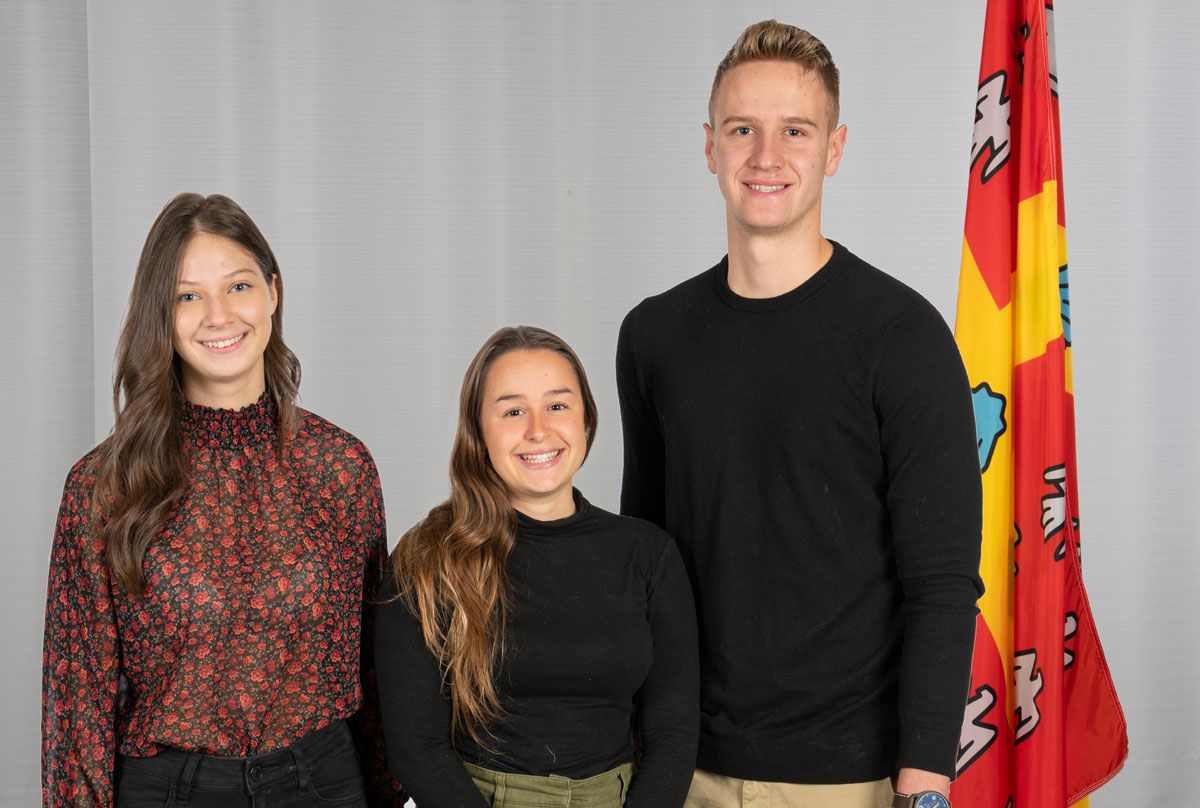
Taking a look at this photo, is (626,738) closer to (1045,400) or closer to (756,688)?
(756,688)

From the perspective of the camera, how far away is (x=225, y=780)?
1.64m

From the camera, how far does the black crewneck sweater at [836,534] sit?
167cm

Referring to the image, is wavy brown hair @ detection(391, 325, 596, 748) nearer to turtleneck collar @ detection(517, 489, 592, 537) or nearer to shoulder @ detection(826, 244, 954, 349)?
turtleneck collar @ detection(517, 489, 592, 537)

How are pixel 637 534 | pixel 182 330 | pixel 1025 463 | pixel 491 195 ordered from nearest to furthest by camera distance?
pixel 182 330
pixel 637 534
pixel 1025 463
pixel 491 195

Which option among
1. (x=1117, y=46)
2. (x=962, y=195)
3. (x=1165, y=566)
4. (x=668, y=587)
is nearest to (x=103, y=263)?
(x=668, y=587)

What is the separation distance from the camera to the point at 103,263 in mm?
3277

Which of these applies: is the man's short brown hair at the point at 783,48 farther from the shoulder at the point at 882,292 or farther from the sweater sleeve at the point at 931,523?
the sweater sleeve at the point at 931,523

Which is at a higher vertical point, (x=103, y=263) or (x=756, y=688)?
(x=103, y=263)

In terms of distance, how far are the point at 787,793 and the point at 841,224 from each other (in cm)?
207

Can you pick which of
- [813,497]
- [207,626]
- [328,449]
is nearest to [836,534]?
[813,497]

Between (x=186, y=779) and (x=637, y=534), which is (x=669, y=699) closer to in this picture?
(x=637, y=534)

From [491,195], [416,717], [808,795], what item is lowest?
[808,795]

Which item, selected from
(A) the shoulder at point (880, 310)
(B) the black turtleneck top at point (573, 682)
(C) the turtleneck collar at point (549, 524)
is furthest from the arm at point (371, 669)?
(A) the shoulder at point (880, 310)

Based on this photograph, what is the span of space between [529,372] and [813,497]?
0.49 meters
